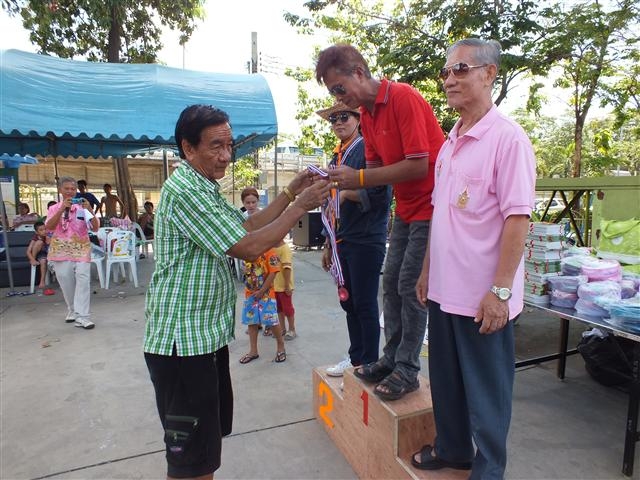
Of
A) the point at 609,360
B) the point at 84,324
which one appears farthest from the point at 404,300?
the point at 84,324

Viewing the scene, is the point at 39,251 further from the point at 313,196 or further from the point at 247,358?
the point at 313,196

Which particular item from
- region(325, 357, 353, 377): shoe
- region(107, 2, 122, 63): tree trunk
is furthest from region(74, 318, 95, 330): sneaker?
region(107, 2, 122, 63): tree trunk

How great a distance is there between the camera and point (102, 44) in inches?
452

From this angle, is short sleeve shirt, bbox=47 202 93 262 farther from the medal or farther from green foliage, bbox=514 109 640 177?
green foliage, bbox=514 109 640 177

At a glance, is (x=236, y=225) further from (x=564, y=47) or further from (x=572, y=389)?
(x=564, y=47)

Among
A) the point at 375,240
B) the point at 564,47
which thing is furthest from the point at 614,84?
the point at 375,240

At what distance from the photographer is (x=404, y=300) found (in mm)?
2037

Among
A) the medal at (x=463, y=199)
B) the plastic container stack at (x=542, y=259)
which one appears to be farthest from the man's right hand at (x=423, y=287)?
the plastic container stack at (x=542, y=259)

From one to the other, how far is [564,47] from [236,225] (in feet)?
28.6

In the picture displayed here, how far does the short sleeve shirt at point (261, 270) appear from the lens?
3.74m

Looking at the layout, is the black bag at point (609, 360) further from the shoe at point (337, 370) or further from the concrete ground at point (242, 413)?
the shoe at point (337, 370)

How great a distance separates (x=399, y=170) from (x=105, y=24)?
11002 mm

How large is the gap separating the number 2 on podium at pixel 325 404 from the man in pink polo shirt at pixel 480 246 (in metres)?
1.09

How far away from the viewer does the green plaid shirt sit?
1.54 metres
